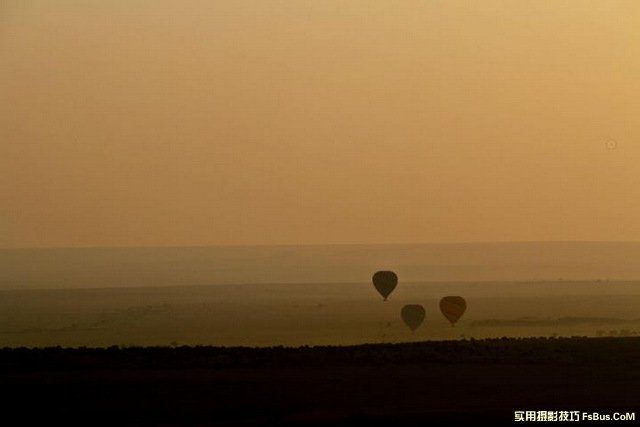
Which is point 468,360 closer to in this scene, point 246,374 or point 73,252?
point 246,374

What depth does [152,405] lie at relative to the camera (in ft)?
10.4

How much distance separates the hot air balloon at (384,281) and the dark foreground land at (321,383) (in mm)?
167

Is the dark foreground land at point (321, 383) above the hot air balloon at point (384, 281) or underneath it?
underneath

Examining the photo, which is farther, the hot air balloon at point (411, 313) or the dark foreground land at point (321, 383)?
the hot air balloon at point (411, 313)

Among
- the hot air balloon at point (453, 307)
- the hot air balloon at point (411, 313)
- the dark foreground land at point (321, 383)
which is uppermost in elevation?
the hot air balloon at point (453, 307)

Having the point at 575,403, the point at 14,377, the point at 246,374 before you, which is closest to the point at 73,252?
the point at 14,377

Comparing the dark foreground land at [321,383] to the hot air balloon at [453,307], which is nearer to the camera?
the dark foreground land at [321,383]

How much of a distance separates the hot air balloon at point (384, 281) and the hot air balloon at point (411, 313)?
0.23 feet

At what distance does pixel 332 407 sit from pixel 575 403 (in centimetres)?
72

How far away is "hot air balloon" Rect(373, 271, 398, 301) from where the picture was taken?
10.7ft

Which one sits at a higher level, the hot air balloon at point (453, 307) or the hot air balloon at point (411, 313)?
the hot air balloon at point (453, 307)

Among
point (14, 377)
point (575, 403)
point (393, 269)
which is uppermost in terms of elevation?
point (393, 269)

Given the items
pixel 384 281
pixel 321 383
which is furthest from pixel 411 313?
pixel 321 383

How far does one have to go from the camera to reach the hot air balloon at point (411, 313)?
328 cm
